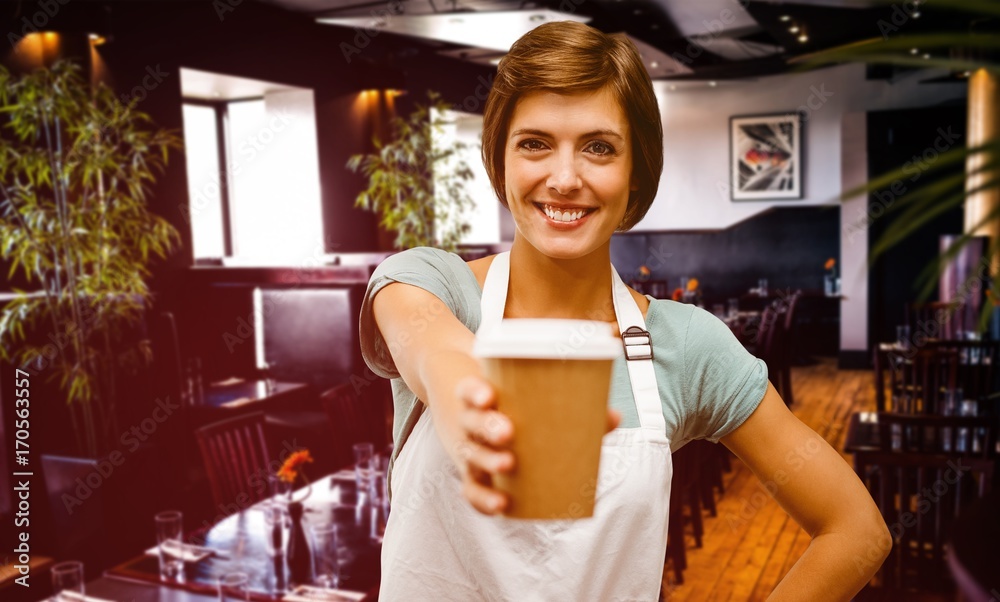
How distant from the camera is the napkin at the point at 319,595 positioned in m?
2.11

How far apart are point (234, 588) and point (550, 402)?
6.03 feet

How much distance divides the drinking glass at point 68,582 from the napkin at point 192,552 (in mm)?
302

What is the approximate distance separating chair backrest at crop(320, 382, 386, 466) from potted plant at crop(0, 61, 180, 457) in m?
1.54

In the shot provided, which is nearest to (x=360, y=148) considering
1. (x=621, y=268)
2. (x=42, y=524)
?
(x=621, y=268)

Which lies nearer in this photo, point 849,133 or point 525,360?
point 525,360

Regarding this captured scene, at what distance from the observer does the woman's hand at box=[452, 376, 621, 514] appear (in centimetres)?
53

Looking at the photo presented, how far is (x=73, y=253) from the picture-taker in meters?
4.41

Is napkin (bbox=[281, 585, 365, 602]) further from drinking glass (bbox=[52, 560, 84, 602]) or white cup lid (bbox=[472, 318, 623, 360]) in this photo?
white cup lid (bbox=[472, 318, 623, 360])

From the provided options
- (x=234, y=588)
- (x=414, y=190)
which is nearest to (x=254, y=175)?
(x=414, y=190)

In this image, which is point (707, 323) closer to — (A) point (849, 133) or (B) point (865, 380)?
(B) point (865, 380)

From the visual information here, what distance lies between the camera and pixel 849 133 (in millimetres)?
9367

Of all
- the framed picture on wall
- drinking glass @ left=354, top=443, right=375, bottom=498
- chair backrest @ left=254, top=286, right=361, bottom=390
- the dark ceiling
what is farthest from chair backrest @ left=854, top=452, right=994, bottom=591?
the framed picture on wall

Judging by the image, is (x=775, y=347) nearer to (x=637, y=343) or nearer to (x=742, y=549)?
(x=742, y=549)

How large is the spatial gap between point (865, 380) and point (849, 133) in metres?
2.92
